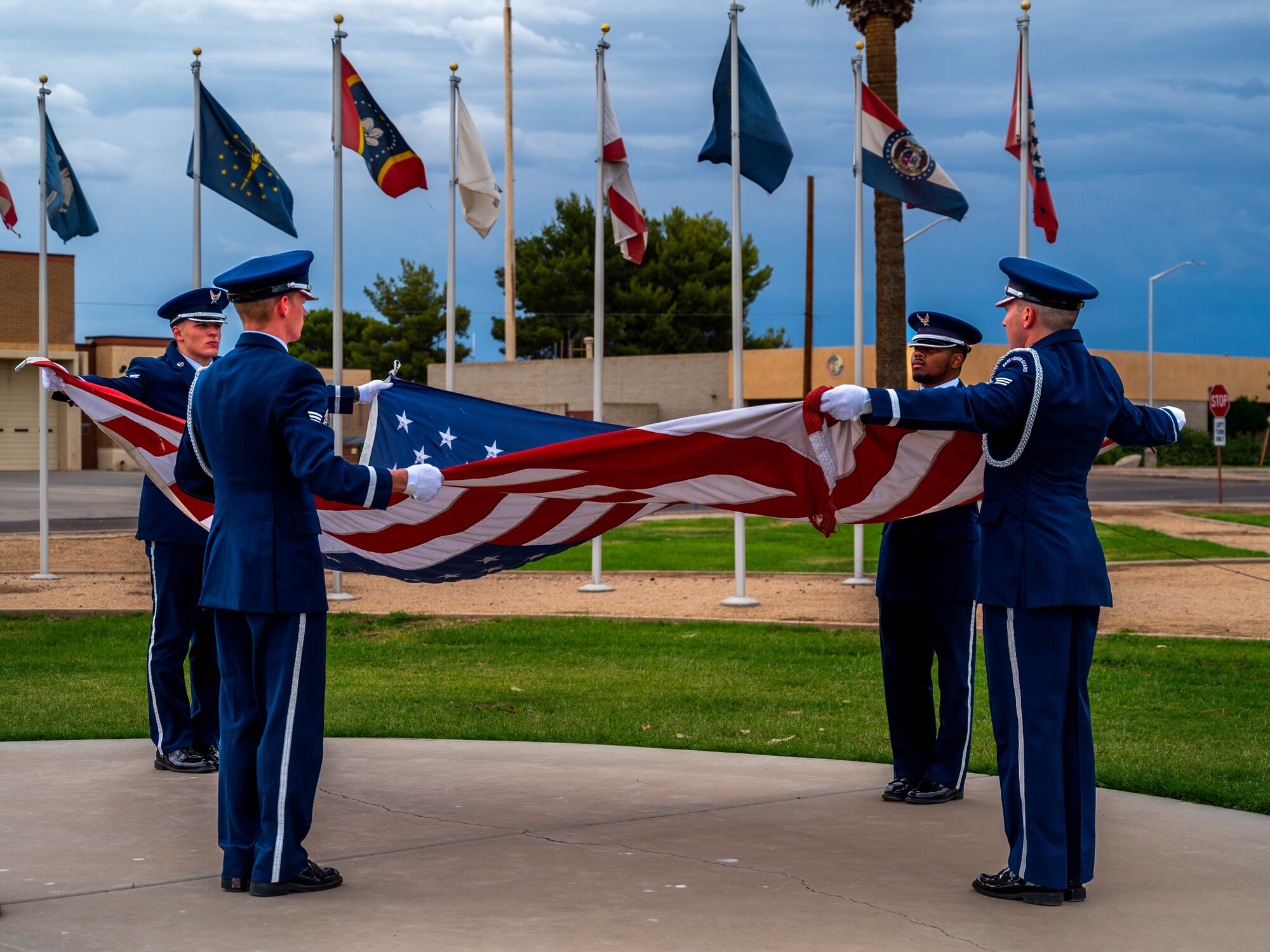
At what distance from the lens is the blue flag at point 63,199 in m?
16.3

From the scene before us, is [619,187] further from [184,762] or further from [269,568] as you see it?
[269,568]

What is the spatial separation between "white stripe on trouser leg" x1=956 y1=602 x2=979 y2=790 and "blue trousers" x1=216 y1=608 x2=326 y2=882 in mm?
2923

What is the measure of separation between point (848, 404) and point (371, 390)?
2640 mm

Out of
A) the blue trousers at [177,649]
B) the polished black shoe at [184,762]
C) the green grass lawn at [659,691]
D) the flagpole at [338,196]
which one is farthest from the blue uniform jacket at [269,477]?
the flagpole at [338,196]

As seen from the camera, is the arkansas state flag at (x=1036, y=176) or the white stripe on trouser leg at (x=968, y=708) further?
the arkansas state flag at (x=1036, y=176)

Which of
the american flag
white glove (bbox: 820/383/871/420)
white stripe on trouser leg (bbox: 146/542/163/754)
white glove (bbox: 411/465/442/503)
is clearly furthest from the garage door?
white glove (bbox: 820/383/871/420)

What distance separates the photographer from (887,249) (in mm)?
20266

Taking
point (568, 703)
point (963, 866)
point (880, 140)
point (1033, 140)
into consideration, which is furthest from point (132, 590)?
point (963, 866)

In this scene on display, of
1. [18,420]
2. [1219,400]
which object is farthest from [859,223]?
[18,420]

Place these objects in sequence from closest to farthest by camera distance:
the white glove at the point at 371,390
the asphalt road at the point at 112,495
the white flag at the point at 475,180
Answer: the white glove at the point at 371,390 → the white flag at the point at 475,180 → the asphalt road at the point at 112,495

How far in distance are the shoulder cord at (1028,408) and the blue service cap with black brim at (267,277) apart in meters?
2.41

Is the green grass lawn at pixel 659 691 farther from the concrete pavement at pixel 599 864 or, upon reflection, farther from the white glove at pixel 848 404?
the white glove at pixel 848 404

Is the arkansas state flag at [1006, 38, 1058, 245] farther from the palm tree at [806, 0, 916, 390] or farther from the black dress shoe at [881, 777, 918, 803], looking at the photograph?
the black dress shoe at [881, 777, 918, 803]

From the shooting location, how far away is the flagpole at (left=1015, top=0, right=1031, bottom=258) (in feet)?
48.4
